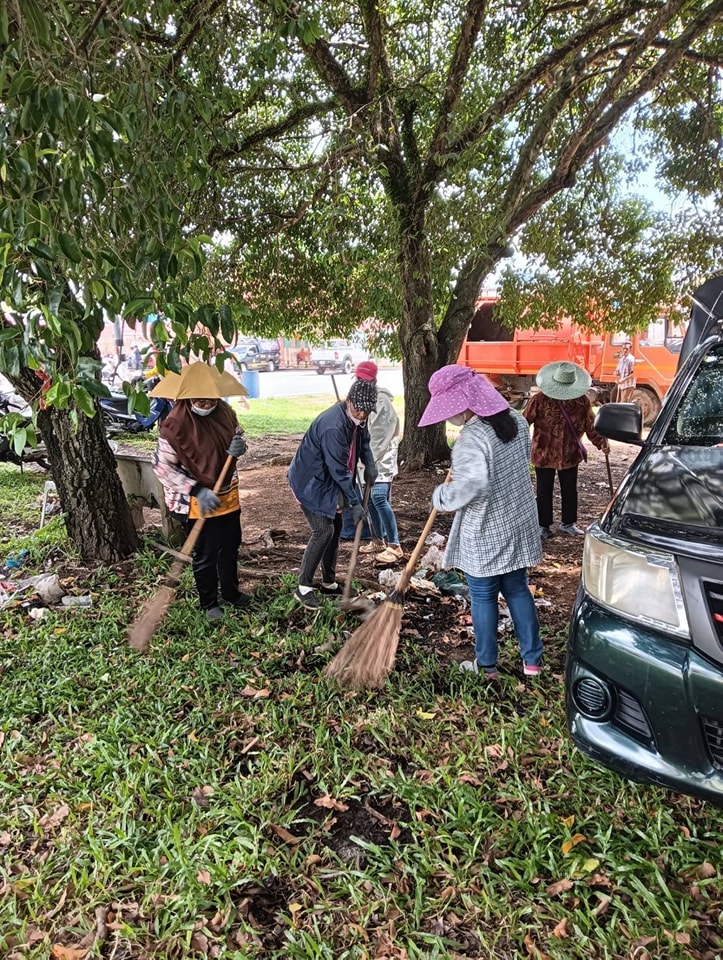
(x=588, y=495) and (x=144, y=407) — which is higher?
(x=144, y=407)

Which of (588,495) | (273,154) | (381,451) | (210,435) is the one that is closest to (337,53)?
(273,154)

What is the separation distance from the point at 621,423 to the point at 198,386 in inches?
95.1

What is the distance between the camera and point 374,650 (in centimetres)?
339

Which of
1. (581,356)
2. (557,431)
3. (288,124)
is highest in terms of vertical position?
(288,124)

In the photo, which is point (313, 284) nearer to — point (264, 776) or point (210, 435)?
point (210, 435)

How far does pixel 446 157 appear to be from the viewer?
17.4ft

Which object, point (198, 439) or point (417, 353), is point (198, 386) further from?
point (417, 353)

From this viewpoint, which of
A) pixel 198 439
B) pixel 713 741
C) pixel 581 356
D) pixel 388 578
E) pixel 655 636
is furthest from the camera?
pixel 581 356

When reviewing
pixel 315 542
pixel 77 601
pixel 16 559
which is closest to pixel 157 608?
pixel 77 601

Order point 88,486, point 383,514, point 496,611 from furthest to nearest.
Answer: point 383,514 → point 88,486 → point 496,611

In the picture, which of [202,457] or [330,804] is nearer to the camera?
[330,804]

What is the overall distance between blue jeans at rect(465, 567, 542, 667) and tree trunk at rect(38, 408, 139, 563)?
324 centimetres

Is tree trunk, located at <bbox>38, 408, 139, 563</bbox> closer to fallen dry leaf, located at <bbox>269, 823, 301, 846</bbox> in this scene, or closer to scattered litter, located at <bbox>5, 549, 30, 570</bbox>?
scattered litter, located at <bbox>5, 549, 30, 570</bbox>

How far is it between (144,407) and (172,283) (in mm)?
424
